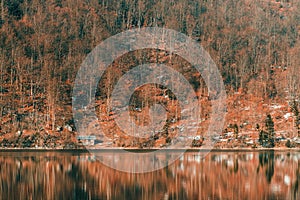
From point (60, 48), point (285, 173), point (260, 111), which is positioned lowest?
point (285, 173)

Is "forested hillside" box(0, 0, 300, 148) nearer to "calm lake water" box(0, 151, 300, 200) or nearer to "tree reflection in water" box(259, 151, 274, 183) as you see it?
"tree reflection in water" box(259, 151, 274, 183)

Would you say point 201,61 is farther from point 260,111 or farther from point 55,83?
point 55,83

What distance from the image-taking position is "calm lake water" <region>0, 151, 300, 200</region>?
115 ft

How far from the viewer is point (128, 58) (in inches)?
4321

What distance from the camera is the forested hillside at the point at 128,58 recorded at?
278 feet

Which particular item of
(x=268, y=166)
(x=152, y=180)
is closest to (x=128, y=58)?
(x=268, y=166)

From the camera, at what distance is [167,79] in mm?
107625

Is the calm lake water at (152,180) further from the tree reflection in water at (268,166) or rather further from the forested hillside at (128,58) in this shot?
the forested hillside at (128,58)

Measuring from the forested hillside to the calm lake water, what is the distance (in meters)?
27.6

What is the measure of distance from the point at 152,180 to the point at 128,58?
69544mm

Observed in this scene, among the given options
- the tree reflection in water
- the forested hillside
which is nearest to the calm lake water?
the tree reflection in water

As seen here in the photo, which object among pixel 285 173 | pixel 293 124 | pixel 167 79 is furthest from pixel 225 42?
pixel 285 173

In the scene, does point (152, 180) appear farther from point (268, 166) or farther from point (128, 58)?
point (128, 58)

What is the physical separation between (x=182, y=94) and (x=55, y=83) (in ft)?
94.3
